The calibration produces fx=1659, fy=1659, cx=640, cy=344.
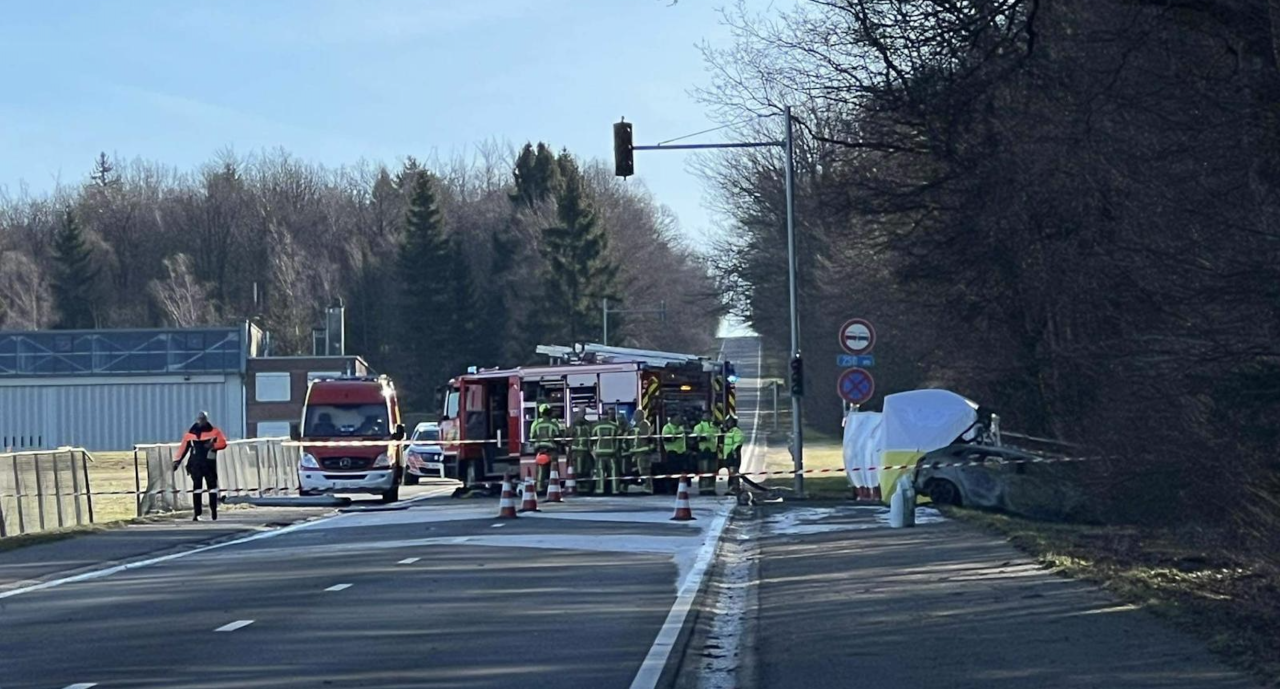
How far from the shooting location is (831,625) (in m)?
12.4

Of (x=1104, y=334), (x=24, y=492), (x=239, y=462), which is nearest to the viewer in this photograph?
(x=1104, y=334)

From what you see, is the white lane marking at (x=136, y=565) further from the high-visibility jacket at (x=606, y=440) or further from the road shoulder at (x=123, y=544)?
the high-visibility jacket at (x=606, y=440)

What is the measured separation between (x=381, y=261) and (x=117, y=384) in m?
29.7

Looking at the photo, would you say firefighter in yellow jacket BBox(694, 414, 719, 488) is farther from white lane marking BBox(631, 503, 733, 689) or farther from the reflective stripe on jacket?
white lane marking BBox(631, 503, 733, 689)

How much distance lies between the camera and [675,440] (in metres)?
33.2

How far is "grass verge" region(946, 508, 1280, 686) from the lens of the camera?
1038 cm

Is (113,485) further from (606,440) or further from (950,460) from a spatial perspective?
(950,460)

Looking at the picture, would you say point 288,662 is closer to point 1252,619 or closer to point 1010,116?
point 1252,619

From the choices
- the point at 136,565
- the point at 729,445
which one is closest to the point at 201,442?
the point at 136,565

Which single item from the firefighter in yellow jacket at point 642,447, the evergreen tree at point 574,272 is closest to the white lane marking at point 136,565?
the firefighter in yellow jacket at point 642,447

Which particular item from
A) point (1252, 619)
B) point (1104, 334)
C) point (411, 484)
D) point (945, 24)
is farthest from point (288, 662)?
point (411, 484)

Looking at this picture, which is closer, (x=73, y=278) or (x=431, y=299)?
(x=431, y=299)

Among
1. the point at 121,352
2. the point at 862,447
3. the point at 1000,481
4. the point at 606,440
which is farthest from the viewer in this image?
Result: the point at 121,352

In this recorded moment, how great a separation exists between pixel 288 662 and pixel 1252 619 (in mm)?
6429
